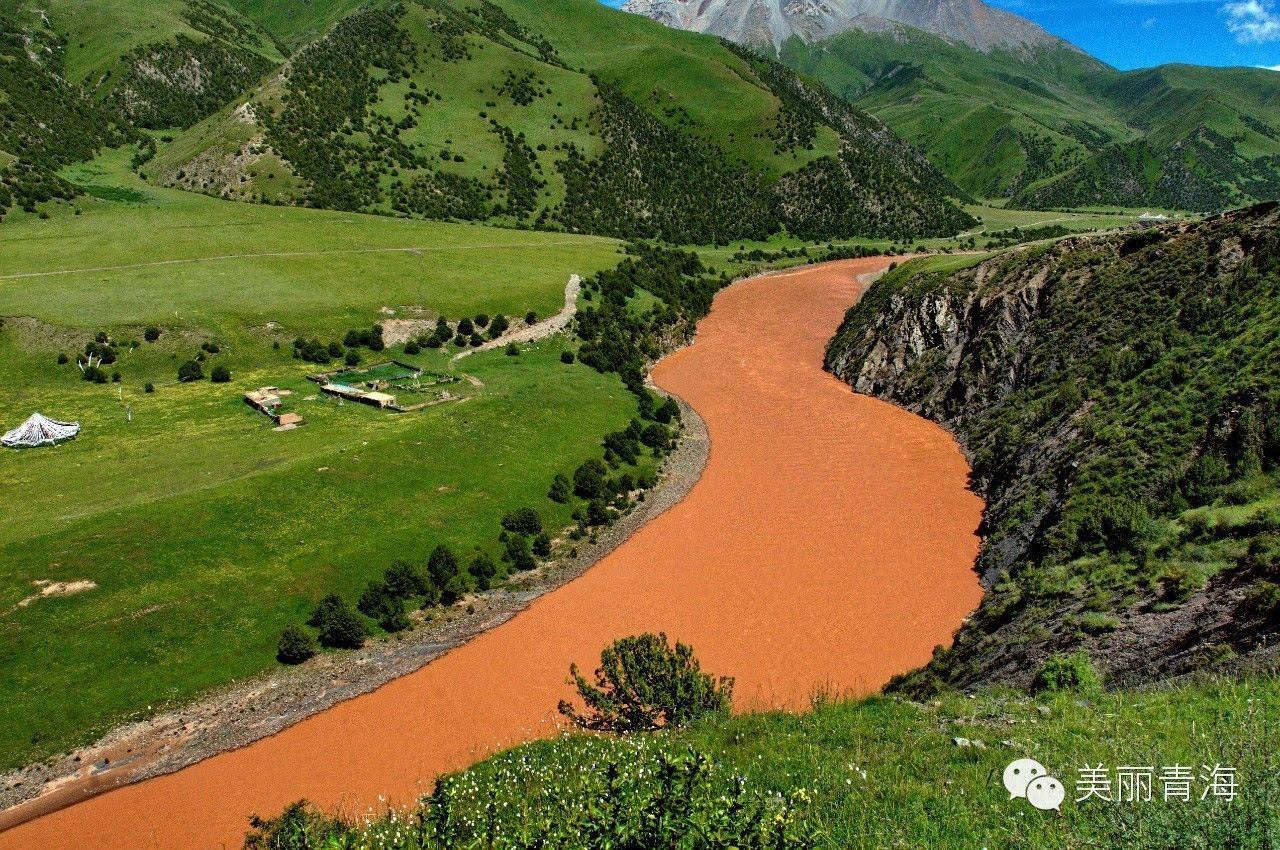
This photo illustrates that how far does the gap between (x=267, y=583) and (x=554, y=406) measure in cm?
2929

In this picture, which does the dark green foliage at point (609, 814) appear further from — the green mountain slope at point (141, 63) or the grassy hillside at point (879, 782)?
the green mountain slope at point (141, 63)

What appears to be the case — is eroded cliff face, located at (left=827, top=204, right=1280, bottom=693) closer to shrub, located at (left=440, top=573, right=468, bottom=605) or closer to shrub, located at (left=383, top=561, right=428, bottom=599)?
shrub, located at (left=440, top=573, right=468, bottom=605)

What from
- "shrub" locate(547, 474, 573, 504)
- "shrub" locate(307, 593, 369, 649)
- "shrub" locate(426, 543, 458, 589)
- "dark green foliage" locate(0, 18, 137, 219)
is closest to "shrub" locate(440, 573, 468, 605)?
"shrub" locate(426, 543, 458, 589)

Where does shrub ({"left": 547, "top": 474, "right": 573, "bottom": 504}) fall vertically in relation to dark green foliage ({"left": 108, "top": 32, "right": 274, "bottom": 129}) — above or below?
below

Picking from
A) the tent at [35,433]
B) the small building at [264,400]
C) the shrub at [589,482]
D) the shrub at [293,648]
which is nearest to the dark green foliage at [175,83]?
the small building at [264,400]

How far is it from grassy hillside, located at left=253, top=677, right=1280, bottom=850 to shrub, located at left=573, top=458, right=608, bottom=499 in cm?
3006

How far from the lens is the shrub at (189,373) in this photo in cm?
5894

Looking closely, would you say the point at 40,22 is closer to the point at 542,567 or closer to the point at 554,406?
the point at 554,406

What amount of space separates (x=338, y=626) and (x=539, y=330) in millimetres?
49159

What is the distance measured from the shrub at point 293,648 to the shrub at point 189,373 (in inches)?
1455

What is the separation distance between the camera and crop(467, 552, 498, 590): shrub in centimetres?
3919

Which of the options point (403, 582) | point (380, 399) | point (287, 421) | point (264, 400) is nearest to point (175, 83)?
point (264, 400)

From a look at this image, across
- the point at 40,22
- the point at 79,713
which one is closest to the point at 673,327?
the point at 79,713

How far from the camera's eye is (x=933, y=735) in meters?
15.1
